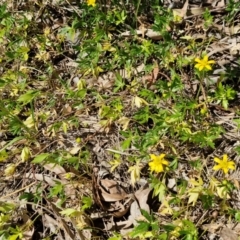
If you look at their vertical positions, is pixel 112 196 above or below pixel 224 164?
below

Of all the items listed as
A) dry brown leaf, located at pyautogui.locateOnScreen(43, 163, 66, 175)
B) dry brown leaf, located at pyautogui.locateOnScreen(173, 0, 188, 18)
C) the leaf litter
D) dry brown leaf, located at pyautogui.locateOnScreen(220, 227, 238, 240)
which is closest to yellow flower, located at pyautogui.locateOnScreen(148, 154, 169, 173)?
the leaf litter

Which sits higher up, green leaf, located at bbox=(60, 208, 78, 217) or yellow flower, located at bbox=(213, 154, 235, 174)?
yellow flower, located at bbox=(213, 154, 235, 174)

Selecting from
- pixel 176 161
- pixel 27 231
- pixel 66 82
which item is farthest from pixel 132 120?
pixel 27 231

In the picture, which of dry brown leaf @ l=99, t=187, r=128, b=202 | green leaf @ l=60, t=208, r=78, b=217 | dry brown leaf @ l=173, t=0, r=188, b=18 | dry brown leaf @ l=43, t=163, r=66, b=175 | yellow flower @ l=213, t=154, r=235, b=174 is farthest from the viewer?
dry brown leaf @ l=173, t=0, r=188, b=18

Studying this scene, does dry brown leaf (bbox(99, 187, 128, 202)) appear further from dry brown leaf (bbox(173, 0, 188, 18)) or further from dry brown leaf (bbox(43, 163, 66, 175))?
dry brown leaf (bbox(173, 0, 188, 18))

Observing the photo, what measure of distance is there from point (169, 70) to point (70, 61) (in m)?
0.72

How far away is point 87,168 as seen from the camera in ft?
9.12

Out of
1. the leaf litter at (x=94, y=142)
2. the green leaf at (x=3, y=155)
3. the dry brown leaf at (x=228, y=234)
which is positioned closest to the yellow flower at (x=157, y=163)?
the leaf litter at (x=94, y=142)

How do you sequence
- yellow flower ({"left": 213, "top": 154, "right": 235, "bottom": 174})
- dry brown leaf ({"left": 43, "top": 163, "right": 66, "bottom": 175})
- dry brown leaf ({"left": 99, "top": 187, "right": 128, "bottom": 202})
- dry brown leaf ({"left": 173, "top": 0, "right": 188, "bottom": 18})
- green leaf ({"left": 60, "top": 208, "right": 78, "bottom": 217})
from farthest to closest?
dry brown leaf ({"left": 173, "top": 0, "right": 188, "bottom": 18}), dry brown leaf ({"left": 43, "top": 163, "right": 66, "bottom": 175}), dry brown leaf ({"left": 99, "top": 187, "right": 128, "bottom": 202}), green leaf ({"left": 60, "top": 208, "right": 78, "bottom": 217}), yellow flower ({"left": 213, "top": 154, "right": 235, "bottom": 174})

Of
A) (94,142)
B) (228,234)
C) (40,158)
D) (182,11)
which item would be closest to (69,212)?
(40,158)

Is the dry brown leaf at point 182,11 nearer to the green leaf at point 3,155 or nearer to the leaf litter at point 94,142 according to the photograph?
the leaf litter at point 94,142

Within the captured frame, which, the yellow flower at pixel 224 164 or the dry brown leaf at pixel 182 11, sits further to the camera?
the dry brown leaf at pixel 182 11

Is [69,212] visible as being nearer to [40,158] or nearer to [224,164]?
[40,158]

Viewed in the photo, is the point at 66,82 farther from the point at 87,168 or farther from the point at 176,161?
the point at 176,161
